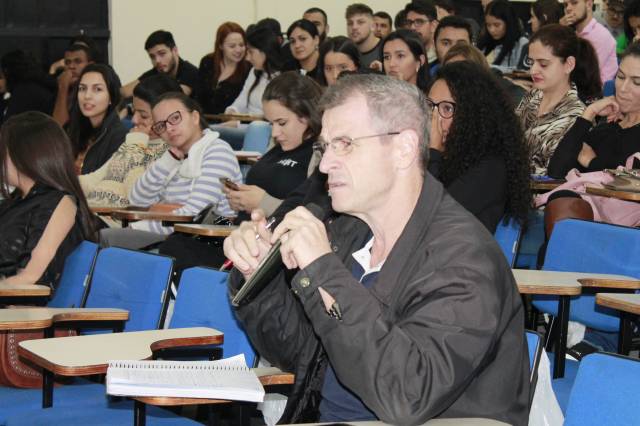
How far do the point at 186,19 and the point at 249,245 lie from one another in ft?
28.5

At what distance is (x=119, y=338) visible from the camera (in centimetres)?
271

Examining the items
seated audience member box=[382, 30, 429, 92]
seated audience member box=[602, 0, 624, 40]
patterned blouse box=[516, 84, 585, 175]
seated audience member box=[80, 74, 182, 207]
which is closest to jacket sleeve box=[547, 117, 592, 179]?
patterned blouse box=[516, 84, 585, 175]

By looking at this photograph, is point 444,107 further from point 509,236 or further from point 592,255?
point 592,255

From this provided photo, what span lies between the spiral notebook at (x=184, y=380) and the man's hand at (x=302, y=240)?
37cm

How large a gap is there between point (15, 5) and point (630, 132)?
289 inches

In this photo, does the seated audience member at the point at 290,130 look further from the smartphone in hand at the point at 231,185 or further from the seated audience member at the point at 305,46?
the seated audience member at the point at 305,46

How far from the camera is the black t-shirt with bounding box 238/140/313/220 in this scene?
4.42 metres

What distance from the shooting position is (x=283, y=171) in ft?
14.6

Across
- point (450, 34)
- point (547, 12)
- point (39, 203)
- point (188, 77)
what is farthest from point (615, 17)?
point (39, 203)

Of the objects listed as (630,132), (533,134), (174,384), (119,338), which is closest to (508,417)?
(174,384)

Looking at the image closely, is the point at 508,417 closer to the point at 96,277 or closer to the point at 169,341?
the point at 169,341

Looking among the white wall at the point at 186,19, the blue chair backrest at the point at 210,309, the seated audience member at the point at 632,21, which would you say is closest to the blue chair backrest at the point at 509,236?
the blue chair backrest at the point at 210,309

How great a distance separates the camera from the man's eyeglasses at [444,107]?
348 cm

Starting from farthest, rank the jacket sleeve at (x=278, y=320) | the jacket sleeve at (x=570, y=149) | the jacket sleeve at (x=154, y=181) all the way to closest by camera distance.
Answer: the jacket sleeve at (x=154, y=181) → the jacket sleeve at (x=570, y=149) → the jacket sleeve at (x=278, y=320)
